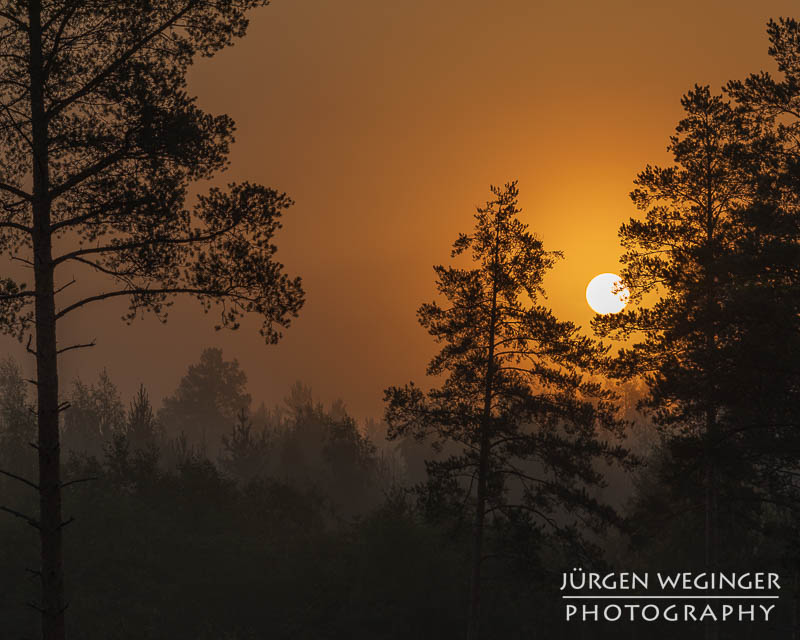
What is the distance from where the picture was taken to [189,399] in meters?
121

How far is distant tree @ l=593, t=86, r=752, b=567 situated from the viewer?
828 inches

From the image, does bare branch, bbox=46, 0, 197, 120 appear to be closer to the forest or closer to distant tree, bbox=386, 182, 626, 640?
the forest

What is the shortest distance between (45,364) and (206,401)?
369ft

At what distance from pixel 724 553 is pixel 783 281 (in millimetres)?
16062

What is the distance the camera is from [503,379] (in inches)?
929

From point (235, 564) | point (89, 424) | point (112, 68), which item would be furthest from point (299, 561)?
point (89, 424)

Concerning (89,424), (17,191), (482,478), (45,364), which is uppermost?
(17,191)

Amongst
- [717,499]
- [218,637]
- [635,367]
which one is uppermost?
[635,367]

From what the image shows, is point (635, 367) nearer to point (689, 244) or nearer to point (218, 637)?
point (689, 244)

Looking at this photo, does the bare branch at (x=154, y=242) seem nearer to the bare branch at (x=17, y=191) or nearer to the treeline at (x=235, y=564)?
the bare branch at (x=17, y=191)

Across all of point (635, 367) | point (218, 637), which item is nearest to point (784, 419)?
point (635, 367)

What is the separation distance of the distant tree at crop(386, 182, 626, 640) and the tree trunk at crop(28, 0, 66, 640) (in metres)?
13.1

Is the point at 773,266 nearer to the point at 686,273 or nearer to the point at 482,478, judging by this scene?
the point at 686,273

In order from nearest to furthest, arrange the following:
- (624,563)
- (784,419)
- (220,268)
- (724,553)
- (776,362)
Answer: (220,268) → (776,362) → (784,419) → (724,553) → (624,563)
